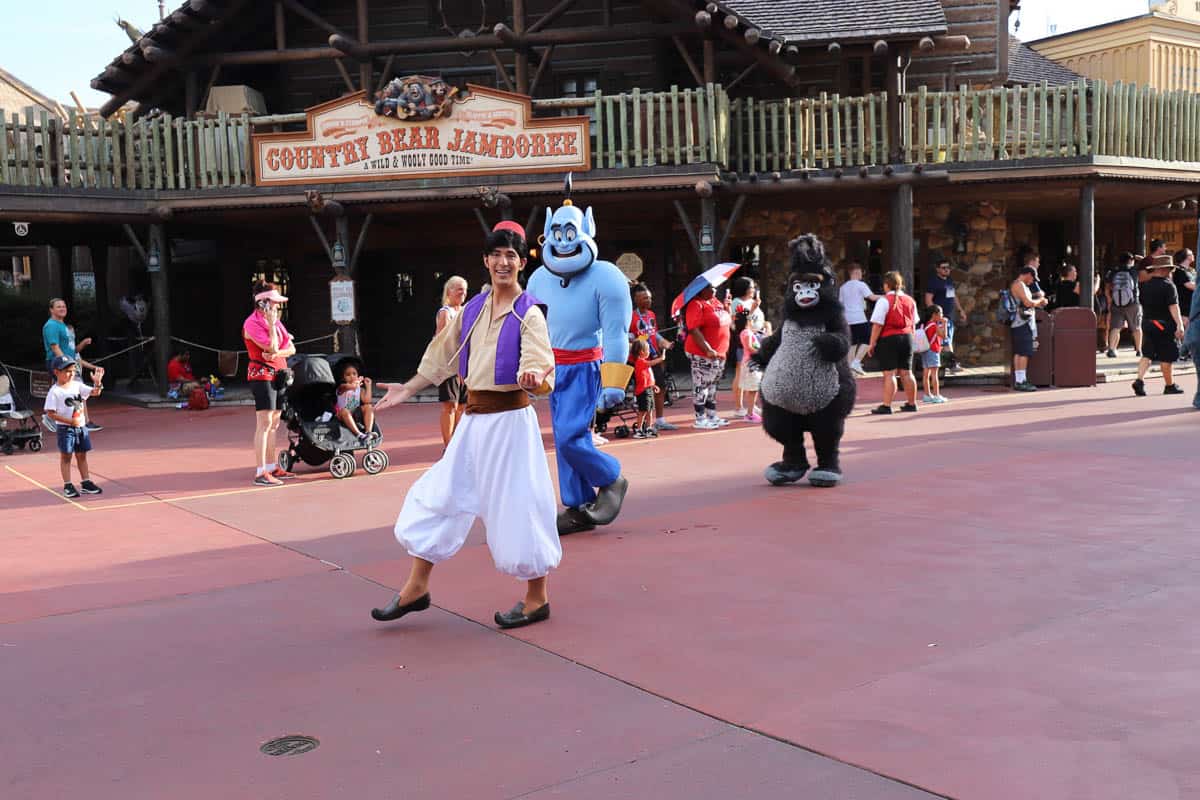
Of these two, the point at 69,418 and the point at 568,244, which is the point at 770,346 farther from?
the point at 69,418

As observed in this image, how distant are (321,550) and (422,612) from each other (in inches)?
65.8

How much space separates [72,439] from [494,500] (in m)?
5.81

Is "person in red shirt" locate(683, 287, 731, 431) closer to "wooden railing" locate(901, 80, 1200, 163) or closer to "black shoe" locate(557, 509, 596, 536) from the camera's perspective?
Answer: "black shoe" locate(557, 509, 596, 536)

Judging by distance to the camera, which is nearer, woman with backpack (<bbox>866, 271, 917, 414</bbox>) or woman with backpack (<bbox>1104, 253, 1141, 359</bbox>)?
woman with backpack (<bbox>866, 271, 917, 414</bbox>)

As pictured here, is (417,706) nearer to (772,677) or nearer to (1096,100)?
(772,677)

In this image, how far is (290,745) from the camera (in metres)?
3.93

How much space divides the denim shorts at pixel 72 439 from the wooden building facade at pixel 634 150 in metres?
7.40

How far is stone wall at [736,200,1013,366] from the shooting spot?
1925cm

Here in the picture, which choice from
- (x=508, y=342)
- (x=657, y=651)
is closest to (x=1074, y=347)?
(x=508, y=342)

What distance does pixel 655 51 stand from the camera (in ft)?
63.2

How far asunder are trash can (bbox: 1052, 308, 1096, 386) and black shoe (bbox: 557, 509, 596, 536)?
388 inches

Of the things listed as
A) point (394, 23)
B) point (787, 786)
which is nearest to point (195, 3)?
point (394, 23)

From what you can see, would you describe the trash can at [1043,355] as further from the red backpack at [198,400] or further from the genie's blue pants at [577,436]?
the red backpack at [198,400]

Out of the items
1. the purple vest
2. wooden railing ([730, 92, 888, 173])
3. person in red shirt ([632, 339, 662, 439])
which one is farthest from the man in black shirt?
the purple vest
